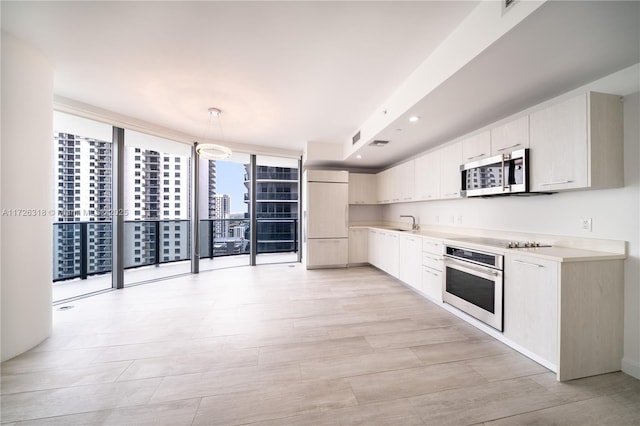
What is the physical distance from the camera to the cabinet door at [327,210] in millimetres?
5191

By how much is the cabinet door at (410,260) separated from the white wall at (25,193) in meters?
4.44

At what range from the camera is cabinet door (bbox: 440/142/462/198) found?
321cm

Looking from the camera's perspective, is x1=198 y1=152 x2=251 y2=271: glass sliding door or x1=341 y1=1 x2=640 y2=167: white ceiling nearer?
x1=341 y1=1 x2=640 y2=167: white ceiling

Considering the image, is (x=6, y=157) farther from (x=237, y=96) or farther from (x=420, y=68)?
(x=420, y=68)

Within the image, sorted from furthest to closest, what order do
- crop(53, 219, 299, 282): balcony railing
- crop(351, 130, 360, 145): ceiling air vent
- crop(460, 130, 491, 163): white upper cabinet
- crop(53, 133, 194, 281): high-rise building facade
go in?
crop(351, 130, 360, 145): ceiling air vent
crop(53, 219, 299, 282): balcony railing
crop(53, 133, 194, 281): high-rise building facade
crop(460, 130, 491, 163): white upper cabinet

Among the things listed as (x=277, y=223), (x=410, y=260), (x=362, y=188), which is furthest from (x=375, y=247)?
(x=277, y=223)

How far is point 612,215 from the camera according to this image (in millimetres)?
1962

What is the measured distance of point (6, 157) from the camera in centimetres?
198

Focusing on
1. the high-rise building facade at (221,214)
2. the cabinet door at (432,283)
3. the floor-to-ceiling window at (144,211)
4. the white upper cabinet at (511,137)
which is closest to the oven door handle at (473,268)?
the cabinet door at (432,283)

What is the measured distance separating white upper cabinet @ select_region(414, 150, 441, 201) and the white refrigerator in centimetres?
166

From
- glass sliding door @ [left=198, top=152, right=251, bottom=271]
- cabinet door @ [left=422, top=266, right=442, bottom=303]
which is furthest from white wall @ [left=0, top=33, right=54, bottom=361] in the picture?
cabinet door @ [left=422, top=266, right=442, bottom=303]

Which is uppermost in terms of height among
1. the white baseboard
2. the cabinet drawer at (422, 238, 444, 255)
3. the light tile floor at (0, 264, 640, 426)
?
the cabinet drawer at (422, 238, 444, 255)

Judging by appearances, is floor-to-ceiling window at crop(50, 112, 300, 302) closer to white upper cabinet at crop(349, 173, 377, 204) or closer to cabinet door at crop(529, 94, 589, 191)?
white upper cabinet at crop(349, 173, 377, 204)

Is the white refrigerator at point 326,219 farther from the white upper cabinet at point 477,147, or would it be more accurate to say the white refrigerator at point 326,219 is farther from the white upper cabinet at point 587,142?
the white upper cabinet at point 587,142
